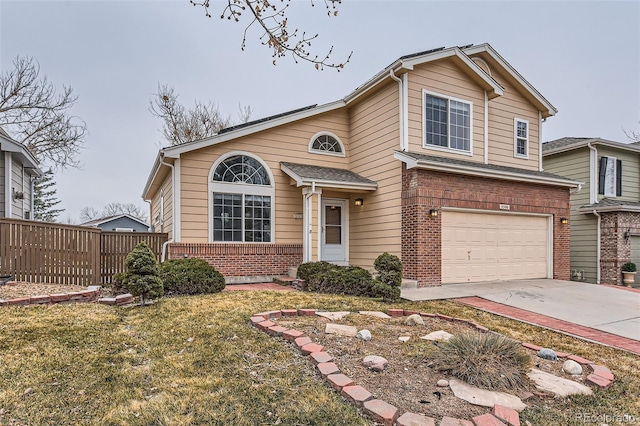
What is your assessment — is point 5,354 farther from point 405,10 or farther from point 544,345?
point 405,10

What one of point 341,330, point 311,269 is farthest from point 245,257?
point 341,330

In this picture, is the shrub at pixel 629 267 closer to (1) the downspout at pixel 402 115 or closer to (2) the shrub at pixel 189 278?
(1) the downspout at pixel 402 115

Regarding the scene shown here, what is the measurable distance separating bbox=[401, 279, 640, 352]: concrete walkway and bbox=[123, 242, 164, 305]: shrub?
4909 millimetres

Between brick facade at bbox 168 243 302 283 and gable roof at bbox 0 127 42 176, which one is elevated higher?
gable roof at bbox 0 127 42 176

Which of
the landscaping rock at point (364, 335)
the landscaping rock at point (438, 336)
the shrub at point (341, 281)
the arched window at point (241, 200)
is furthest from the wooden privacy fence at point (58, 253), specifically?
the landscaping rock at point (438, 336)

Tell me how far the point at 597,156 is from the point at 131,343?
1706 centimetres

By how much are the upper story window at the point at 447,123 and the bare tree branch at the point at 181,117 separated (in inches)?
553

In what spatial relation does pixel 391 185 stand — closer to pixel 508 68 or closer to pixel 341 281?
pixel 341 281

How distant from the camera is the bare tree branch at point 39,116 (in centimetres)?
1705

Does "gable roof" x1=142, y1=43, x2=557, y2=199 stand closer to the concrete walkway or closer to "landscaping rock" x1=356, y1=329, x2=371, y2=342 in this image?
the concrete walkway

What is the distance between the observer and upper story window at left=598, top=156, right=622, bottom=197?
47.9ft

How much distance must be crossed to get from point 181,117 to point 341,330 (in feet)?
64.7

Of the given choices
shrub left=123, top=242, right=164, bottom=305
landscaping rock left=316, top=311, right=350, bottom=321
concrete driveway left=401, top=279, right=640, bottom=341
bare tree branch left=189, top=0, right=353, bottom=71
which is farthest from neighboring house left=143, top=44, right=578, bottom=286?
bare tree branch left=189, top=0, right=353, bottom=71

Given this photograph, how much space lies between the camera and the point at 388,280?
25.3 ft
